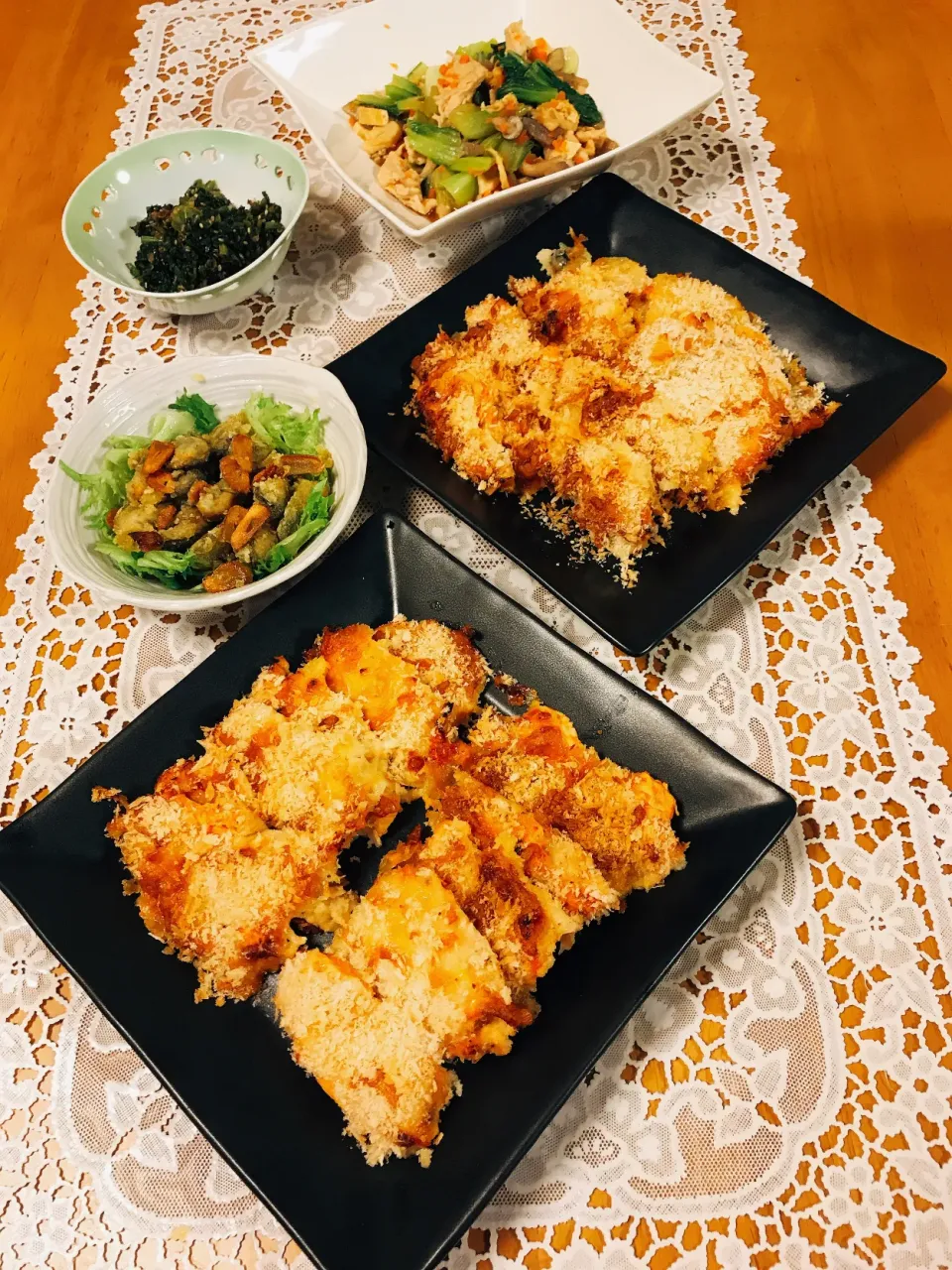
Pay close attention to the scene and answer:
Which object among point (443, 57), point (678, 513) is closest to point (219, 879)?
point (678, 513)

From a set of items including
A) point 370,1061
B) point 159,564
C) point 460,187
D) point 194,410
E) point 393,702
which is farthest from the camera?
point 460,187

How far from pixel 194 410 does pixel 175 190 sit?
986mm

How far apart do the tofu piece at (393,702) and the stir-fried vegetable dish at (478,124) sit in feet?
4.83

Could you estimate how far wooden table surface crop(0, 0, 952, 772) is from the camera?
2.36m

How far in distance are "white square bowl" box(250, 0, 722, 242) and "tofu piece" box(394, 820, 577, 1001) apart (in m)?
1.87

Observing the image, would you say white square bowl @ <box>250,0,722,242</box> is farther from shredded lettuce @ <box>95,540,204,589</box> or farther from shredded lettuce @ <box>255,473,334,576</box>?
shredded lettuce @ <box>95,540,204,589</box>

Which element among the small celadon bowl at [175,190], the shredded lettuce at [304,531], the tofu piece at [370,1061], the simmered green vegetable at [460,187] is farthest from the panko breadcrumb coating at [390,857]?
the simmered green vegetable at [460,187]

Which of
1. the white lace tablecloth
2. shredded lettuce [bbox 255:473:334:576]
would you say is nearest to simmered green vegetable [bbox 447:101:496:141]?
the white lace tablecloth

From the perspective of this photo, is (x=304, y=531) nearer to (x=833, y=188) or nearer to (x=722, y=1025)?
(x=722, y=1025)

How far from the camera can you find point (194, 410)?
7.43 feet

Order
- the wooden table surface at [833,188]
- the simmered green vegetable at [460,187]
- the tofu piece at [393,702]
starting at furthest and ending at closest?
the simmered green vegetable at [460,187] → the wooden table surface at [833,188] → the tofu piece at [393,702]

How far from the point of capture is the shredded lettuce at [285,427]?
222 centimetres

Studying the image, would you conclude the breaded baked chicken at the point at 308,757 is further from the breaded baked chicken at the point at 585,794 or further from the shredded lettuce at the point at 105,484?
the shredded lettuce at the point at 105,484

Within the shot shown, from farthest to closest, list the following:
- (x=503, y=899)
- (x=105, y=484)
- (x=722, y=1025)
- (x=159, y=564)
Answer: (x=105, y=484) < (x=159, y=564) < (x=722, y=1025) < (x=503, y=899)
